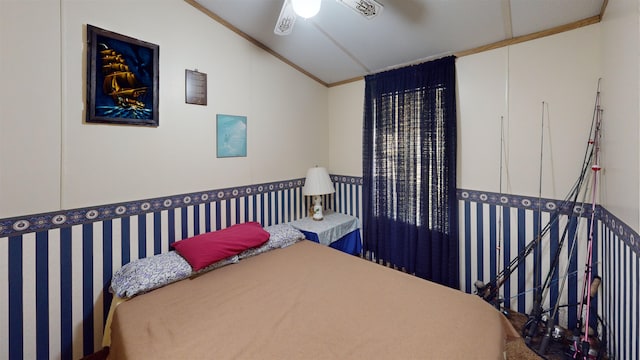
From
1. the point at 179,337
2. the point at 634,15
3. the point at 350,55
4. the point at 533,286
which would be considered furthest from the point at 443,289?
the point at 350,55

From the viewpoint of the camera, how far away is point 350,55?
2.73 metres

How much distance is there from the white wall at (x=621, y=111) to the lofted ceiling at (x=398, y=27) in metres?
0.36

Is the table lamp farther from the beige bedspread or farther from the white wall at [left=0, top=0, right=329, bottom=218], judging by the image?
the beige bedspread

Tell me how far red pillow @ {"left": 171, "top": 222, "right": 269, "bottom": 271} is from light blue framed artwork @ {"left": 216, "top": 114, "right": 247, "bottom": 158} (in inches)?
27.5

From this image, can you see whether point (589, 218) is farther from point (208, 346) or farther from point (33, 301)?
point (33, 301)

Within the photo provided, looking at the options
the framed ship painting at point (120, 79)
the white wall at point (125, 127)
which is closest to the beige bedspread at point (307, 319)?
the white wall at point (125, 127)

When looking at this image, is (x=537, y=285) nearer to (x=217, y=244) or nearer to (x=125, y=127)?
(x=217, y=244)

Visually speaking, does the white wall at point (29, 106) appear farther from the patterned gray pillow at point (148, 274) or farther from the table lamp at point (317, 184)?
the table lamp at point (317, 184)

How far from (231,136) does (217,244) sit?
100 cm

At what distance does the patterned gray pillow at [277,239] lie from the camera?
7.25 feet

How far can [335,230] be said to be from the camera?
9.56 feet

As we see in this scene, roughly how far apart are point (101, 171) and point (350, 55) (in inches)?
90.5

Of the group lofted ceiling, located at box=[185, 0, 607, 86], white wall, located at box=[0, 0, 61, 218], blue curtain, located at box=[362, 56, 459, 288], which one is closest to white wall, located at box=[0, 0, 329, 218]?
white wall, located at box=[0, 0, 61, 218]

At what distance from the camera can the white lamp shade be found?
2.99 m
